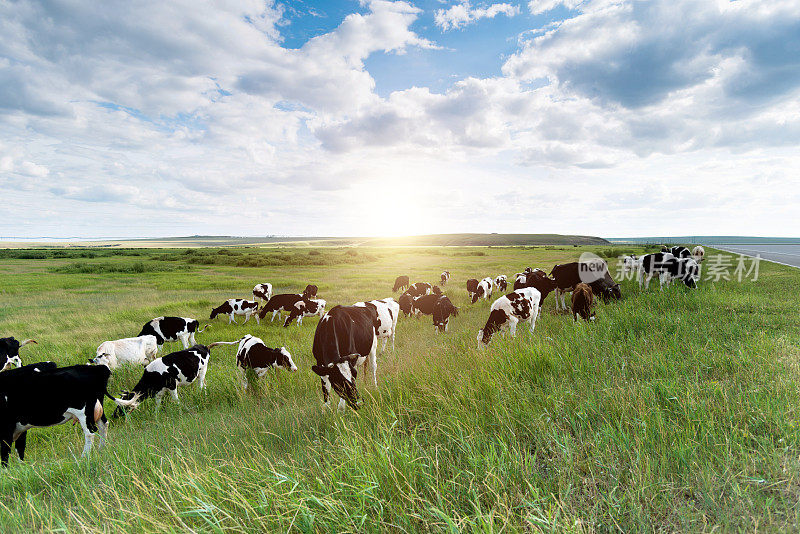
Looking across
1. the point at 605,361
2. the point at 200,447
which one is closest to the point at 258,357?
the point at 200,447

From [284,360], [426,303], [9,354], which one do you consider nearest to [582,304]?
[426,303]

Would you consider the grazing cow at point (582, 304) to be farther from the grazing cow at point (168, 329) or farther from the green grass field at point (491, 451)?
the grazing cow at point (168, 329)

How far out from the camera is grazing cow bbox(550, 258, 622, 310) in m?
13.2

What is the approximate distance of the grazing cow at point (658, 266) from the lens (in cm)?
1616

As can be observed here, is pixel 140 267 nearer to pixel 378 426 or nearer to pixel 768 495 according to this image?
pixel 378 426

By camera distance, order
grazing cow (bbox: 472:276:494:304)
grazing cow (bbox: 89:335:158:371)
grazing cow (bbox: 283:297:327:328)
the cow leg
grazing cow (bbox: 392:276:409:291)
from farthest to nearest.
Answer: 1. grazing cow (bbox: 392:276:409:291)
2. grazing cow (bbox: 472:276:494:304)
3. grazing cow (bbox: 283:297:327:328)
4. grazing cow (bbox: 89:335:158:371)
5. the cow leg

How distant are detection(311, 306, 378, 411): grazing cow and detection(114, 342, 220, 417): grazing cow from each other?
3497 millimetres

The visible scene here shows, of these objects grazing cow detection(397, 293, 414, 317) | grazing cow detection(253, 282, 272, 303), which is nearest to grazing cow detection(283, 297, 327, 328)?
grazing cow detection(397, 293, 414, 317)

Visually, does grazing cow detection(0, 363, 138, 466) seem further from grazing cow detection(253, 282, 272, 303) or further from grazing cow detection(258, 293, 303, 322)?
grazing cow detection(253, 282, 272, 303)

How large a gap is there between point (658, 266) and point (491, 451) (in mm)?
18628

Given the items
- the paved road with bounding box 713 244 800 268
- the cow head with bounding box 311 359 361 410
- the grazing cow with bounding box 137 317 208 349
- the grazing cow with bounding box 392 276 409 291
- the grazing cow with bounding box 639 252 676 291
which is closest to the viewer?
the cow head with bounding box 311 359 361 410

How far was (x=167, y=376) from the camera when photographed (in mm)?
7332

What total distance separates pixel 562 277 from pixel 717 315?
6699mm

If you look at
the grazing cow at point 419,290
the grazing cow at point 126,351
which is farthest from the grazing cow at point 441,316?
the grazing cow at point 126,351
